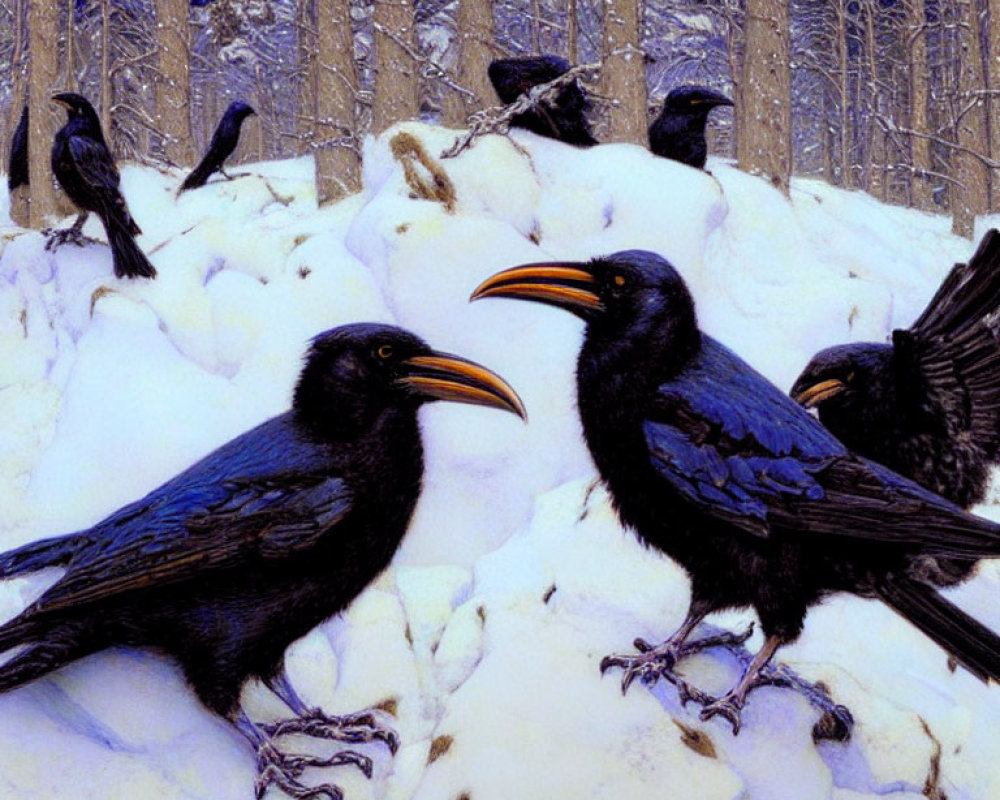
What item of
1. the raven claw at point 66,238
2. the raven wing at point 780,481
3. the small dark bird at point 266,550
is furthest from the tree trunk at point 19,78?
the raven wing at point 780,481

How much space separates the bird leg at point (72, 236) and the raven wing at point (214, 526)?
3.90 feet

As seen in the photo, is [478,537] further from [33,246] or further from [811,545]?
[33,246]

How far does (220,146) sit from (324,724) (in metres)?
2.55

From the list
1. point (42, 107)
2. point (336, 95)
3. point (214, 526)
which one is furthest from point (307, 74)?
point (214, 526)

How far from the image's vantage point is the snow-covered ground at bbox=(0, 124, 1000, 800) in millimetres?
1961

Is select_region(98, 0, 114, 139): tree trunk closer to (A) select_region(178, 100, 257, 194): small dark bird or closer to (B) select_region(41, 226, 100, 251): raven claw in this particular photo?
(A) select_region(178, 100, 257, 194): small dark bird

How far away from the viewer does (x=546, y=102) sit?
314cm

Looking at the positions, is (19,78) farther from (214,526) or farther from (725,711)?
(725,711)

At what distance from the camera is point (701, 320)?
96.3 inches

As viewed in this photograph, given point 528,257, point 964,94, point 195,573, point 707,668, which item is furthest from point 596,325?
point 964,94

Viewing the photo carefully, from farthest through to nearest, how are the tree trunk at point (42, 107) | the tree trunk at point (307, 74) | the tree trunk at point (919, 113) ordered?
1. the tree trunk at point (919, 113)
2. the tree trunk at point (307, 74)
3. the tree trunk at point (42, 107)

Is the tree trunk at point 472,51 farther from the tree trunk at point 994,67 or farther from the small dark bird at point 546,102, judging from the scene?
the tree trunk at point 994,67

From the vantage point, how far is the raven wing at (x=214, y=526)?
190 cm

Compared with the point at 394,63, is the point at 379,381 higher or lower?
lower
